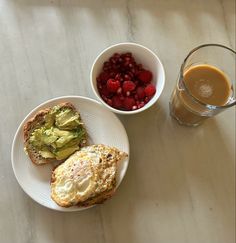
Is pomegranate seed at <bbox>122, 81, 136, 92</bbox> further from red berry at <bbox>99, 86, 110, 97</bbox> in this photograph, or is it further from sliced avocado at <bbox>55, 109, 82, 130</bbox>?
sliced avocado at <bbox>55, 109, 82, 130</bbox>

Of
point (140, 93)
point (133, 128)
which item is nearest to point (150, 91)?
point (140, 93)

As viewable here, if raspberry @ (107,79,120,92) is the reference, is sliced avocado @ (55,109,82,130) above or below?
below

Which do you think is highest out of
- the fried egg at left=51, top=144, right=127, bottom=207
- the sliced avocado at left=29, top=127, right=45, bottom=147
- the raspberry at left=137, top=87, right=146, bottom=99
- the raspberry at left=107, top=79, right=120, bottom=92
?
the raspberry at left=107, top=79, right=120, bottom=92

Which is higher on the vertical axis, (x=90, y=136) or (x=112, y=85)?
(x=112, y=85)

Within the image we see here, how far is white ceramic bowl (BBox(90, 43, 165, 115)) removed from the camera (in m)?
1.22

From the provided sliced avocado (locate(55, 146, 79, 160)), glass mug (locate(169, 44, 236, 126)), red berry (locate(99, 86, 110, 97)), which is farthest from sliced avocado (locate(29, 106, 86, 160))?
glass mug (locate(169, 44, 236, 126))

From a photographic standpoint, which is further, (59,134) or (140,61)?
(140,61)

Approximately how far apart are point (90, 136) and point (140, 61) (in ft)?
0.99

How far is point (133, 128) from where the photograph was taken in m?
1.29

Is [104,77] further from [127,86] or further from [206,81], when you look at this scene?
[206,81]

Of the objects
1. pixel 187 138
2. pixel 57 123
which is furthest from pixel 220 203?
pixel 57 123

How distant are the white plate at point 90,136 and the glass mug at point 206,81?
0.22 meters

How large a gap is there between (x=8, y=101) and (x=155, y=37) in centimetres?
56

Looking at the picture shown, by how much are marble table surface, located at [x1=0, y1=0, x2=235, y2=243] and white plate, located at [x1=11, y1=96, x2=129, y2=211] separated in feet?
0.21
